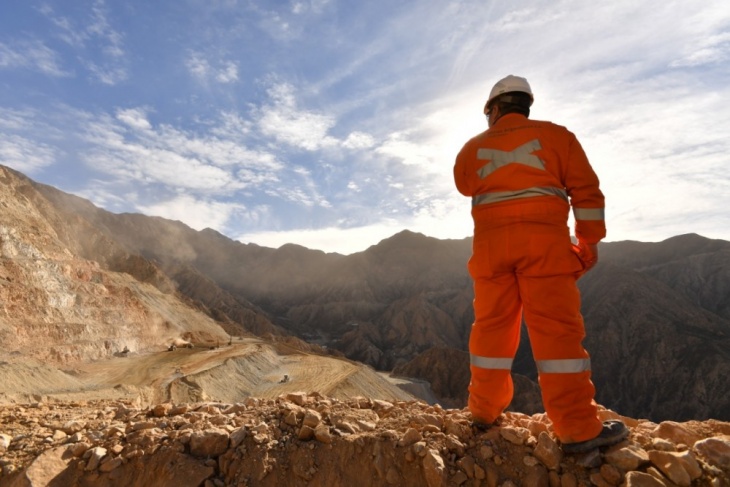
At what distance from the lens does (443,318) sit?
62125 millimetres

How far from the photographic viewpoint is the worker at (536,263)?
2.26m

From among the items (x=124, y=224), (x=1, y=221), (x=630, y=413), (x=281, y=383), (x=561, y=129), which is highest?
(x=124, y=224)

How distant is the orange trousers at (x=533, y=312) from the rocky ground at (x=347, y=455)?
178 mm

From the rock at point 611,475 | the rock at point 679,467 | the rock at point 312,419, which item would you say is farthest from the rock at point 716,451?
the rock at point 312,419

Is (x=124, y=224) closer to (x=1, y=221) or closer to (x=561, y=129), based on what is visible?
(x=1, y=221)

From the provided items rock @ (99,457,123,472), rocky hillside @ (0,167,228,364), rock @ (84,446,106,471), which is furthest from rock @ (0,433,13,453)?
rocky hillside @ (0,167,228,364)

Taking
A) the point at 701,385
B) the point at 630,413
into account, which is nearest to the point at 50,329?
the point at 630,413

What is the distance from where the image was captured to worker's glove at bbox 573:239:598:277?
2.45 meters

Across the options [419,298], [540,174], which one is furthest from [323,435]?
[419,298]

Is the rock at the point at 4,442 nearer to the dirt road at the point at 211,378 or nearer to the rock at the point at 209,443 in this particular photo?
the rock at the point at 209,443

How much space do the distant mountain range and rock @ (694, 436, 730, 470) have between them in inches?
1081

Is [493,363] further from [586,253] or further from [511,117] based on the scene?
[511,117]

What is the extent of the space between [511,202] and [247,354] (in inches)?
883

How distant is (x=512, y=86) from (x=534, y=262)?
1.23 meters
